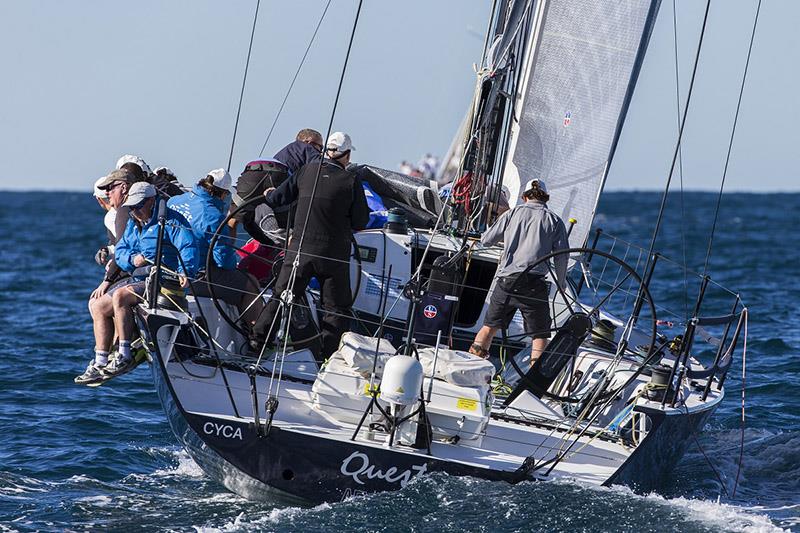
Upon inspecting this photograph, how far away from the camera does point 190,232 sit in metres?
7.25

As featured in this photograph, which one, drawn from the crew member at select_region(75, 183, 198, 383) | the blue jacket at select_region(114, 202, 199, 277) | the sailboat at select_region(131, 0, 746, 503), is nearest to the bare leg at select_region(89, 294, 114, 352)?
the crew member at select_region(75, 183, 198, 383)

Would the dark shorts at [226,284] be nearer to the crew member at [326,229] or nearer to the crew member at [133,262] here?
the crew member at [133,262]

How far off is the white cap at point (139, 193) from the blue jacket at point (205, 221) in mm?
269

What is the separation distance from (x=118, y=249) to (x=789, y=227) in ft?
111

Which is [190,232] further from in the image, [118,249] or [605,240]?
[605,240]

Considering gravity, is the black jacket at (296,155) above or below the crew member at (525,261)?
above

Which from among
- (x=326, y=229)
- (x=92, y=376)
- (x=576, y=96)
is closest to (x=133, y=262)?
(x=92, y=376)

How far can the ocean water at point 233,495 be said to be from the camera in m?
6.00

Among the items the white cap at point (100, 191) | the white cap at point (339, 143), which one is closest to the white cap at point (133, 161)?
the white cap at point (100, 191)

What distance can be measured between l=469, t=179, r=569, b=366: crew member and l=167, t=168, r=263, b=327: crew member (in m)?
1.56

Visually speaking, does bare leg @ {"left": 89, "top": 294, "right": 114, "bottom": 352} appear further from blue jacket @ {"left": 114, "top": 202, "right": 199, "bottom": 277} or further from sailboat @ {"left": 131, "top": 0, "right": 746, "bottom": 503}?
sailboat @ {"left": 131, "top": 0, "right": 746, "bottom": 503}

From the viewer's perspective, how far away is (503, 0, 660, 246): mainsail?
364 inches

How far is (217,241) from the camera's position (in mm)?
7371

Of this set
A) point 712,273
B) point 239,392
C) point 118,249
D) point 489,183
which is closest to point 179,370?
point 239,392
